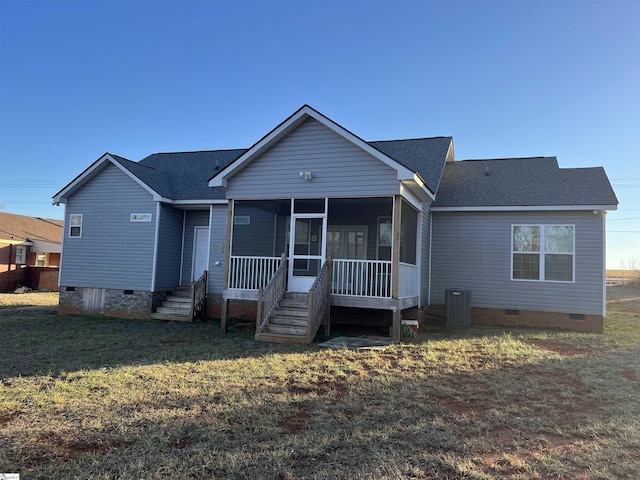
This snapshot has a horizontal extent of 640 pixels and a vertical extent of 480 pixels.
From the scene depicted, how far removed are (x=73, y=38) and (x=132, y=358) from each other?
12.5m

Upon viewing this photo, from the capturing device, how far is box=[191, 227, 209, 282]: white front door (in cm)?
1436

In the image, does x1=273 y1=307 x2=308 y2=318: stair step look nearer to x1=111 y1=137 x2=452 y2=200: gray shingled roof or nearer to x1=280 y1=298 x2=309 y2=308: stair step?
x1=280 y1=298 x2=309 y2=308: stair step

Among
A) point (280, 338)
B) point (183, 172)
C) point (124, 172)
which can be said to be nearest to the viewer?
point (280, 338)

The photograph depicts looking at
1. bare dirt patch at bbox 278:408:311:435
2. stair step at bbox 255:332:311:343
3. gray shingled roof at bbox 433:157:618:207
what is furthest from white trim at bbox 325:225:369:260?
bare dirt patch at bbox 278:408:311:435

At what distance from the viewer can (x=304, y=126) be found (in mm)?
10438

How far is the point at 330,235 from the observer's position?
14023 mm

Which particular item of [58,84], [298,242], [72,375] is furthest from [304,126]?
[58,84]

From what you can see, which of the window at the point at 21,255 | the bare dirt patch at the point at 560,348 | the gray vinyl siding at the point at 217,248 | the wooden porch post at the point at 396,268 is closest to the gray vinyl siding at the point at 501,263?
the bare dirt patch at the point at 560,348

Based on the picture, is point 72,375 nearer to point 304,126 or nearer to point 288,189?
point 288,189

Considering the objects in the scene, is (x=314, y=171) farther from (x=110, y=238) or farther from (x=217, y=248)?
(x=110, y=238)

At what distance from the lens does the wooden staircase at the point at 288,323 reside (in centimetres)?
910

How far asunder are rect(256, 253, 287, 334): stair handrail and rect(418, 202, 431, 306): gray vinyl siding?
4.14 metres

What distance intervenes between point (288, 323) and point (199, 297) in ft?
15.8

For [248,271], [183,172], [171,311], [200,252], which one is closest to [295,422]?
[248,271]
